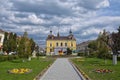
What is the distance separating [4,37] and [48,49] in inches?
2011

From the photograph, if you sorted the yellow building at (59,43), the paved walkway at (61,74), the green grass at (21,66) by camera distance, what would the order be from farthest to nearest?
1. the yellow building at (59,43)
2. the green grass at (21,66)
3. the paved walkway at (61,74)

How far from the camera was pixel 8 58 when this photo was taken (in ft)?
175

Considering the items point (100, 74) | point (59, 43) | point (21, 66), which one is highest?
point (59, 43)

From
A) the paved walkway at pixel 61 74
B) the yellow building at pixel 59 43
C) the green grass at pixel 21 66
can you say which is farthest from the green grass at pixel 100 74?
the yellow building at pixel 59 43

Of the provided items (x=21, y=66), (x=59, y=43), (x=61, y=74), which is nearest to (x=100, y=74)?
(x=61, y=74)

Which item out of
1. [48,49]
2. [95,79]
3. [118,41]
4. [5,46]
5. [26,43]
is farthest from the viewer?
[48,49]

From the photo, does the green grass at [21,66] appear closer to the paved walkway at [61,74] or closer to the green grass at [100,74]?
the paved walkway at [61,74]

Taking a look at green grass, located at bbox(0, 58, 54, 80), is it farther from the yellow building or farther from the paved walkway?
the yellow building

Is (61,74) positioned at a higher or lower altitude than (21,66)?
lower

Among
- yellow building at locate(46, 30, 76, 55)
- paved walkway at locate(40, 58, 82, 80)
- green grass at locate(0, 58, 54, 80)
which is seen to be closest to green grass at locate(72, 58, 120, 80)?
paved walkway at locate(40, 58, 82, 80)

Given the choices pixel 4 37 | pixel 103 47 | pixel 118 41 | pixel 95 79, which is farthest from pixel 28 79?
pixel 4 37

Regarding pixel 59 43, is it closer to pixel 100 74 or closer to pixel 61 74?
pixel 61 74

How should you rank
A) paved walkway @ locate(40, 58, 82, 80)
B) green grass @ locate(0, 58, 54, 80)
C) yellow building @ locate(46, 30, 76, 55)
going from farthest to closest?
yellow building @ locate(46, 30, 76, 55)
green grass @ locate(0, 58, 54, 80)
paved walkway @ locate(40, 58, 82, 80)

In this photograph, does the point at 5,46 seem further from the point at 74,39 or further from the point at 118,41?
the point at 74,39
